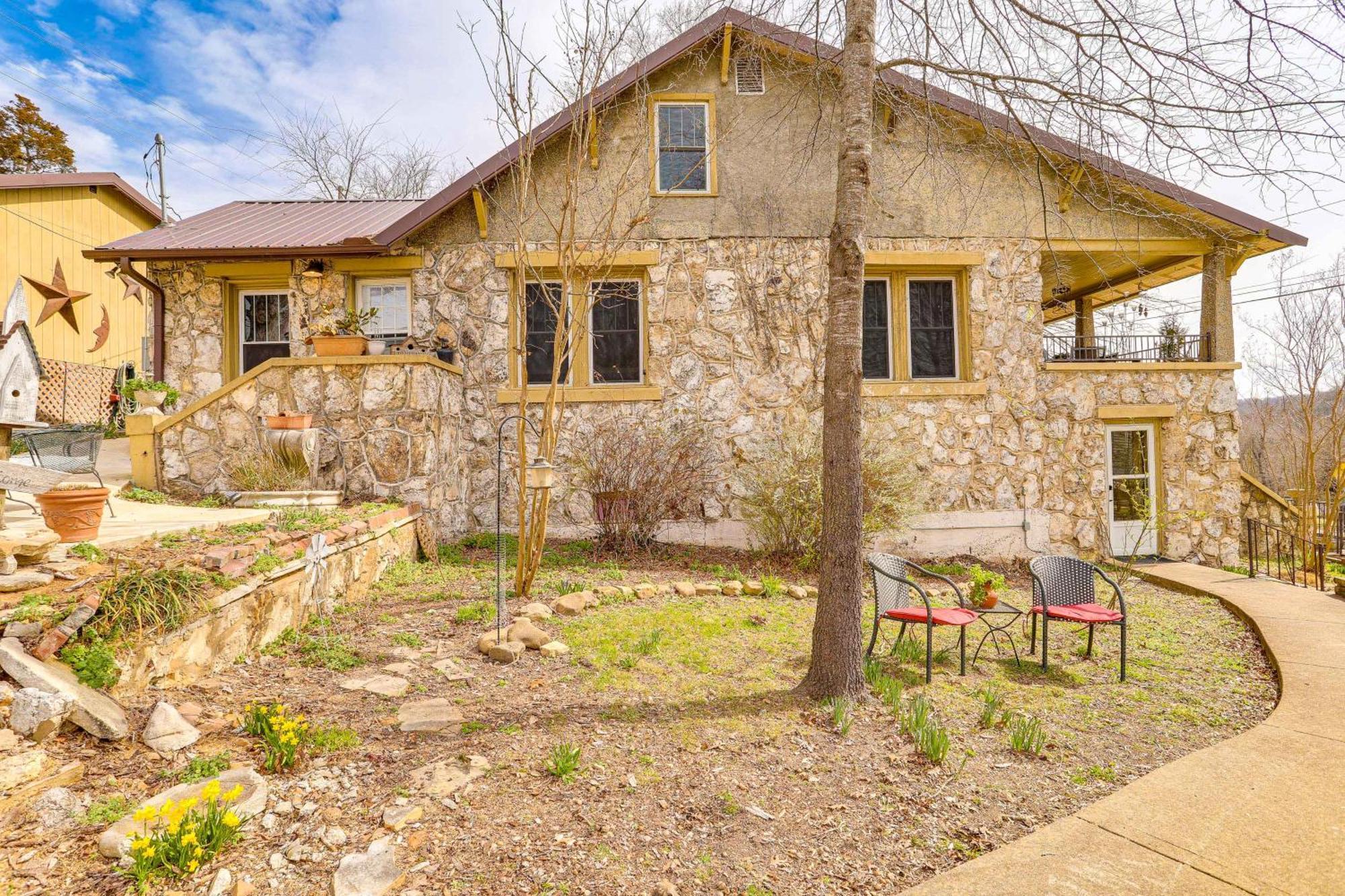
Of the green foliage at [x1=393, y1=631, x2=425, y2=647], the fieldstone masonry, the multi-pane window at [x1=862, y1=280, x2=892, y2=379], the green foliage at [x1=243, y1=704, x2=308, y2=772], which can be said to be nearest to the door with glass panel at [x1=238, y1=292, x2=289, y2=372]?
the fieldstone masonry

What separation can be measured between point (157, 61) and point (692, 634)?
14.7m

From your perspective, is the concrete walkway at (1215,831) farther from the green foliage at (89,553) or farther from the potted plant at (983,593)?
the green foliage at (89,553)

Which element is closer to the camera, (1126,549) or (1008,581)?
(1008,581)

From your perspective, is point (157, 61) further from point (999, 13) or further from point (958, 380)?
point (958, 380)

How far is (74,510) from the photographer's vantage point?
13.1 ft

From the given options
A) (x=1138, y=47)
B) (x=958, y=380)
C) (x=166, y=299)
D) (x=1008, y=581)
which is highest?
(x=1138, y=47)

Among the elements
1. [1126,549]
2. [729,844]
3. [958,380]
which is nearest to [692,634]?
[729,844]

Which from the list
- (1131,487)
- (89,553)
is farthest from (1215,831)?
→ (1131,487)

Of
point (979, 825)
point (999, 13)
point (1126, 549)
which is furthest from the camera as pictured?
point (1126, 549)

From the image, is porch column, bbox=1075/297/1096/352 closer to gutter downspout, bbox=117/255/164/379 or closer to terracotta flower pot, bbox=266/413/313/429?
terracotta flower pot, bbox=266/413/313/429

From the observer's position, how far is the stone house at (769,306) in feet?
29.2

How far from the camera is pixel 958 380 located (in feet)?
31.3

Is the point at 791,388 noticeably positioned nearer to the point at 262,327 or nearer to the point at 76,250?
the point at 262,327

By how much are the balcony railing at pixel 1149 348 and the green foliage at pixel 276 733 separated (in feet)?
33.1
